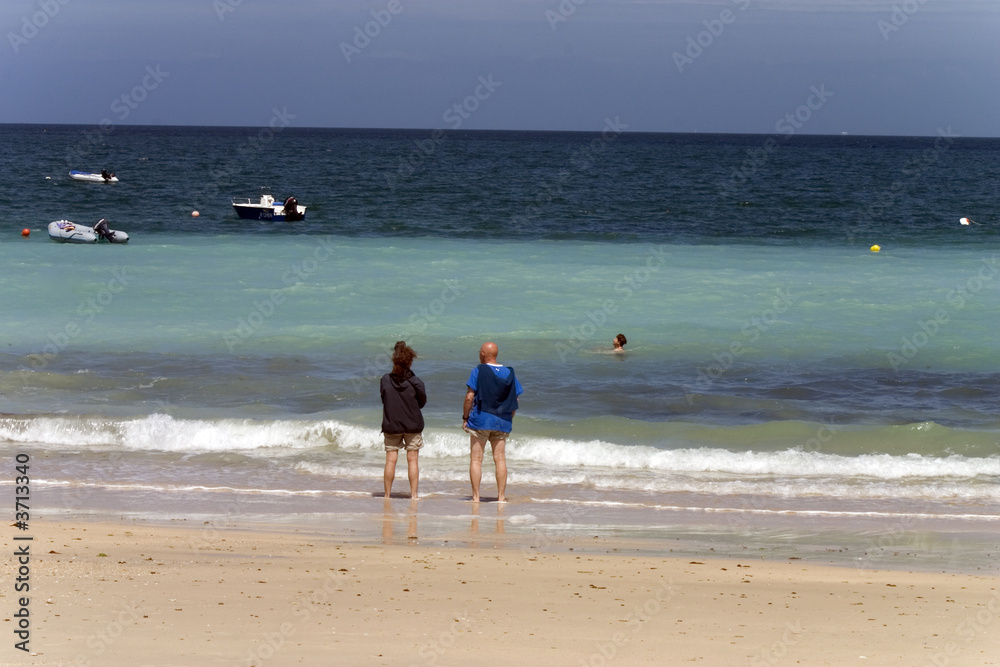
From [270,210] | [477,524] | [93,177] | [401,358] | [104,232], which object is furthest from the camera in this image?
[93,177]

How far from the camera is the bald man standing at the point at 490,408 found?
9.66 metres

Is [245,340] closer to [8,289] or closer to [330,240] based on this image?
[8,289]

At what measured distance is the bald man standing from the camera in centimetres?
966

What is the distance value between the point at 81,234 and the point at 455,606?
29.5 meters

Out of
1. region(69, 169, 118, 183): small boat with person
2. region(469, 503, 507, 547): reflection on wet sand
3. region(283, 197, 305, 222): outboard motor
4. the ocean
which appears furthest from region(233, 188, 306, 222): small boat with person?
region(469, 503, 507, 547): reflection on wet sand

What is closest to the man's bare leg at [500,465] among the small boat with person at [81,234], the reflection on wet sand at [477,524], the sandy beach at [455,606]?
the reflection on wet sand at [477,524]

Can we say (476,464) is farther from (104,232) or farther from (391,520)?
(104,232)

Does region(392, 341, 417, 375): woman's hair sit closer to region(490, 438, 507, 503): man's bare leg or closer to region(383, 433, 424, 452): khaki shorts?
region(383, 433, 424, 452): khaki shorts

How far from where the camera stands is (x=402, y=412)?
979cm

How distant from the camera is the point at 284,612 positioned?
20.7 feet

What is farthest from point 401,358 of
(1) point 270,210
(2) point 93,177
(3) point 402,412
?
→ (2) point 93,177

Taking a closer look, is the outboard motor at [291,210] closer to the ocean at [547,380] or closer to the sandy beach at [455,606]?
the ocean at [547,380]

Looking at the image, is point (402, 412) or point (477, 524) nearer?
point (477, 524)

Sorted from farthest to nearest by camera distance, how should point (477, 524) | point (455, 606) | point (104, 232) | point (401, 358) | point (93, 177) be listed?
1. point (93, 177)
2. point (104, 232)
3. point (401, 358)
4. point (477, 524)
5. point (455, 606)
